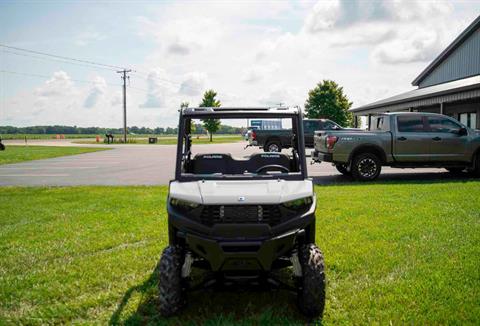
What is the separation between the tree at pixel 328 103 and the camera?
68.2 meters

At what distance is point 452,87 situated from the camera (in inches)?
850

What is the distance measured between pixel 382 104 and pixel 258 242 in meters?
28.8

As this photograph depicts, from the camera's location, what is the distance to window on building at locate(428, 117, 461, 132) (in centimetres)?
1333

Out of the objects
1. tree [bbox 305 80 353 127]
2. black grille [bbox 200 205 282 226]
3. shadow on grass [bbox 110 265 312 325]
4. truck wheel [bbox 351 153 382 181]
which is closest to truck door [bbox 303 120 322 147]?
truck wheel [bbox 351 153 382 181]

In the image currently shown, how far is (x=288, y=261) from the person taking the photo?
13.1 ft

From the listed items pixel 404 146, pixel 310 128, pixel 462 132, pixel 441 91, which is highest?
pixel 441 91

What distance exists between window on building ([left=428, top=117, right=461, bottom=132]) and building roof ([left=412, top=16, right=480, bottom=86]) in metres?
19.6

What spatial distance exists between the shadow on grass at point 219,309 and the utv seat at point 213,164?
1362mm

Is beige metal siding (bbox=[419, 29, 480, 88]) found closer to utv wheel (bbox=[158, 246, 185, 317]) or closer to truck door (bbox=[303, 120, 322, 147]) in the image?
truck door (bbox=[303, 120, 322, 147])

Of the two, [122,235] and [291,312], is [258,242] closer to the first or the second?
[291,312]

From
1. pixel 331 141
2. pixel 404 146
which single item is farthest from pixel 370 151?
pixel 331 141

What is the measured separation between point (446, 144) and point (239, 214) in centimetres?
1139

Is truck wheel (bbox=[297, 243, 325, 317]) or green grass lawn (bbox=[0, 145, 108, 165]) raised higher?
green grass lawn (bbox=[0, 145, 108, 165])

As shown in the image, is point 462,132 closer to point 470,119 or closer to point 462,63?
point 470,119
